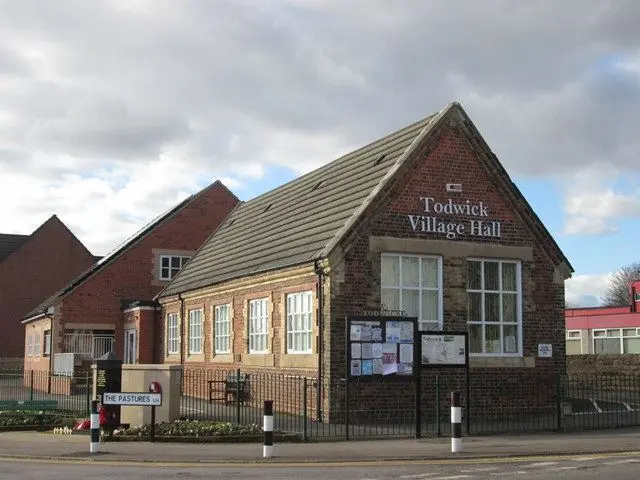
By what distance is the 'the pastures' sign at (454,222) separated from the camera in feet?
70.6

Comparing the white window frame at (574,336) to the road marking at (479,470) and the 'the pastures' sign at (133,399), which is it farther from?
the road marking at (479,470)

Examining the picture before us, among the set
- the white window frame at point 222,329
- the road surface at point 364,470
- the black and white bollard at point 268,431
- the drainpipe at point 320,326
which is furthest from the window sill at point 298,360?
the road surface at point 364,470

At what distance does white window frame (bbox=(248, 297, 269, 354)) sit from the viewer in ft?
78.9

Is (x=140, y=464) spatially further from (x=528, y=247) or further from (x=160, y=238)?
(x=160, y=238)

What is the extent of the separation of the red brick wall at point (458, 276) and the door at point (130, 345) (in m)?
17.4

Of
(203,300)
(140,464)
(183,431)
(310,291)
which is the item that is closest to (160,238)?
(203,300)

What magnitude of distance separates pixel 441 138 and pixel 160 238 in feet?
68.6

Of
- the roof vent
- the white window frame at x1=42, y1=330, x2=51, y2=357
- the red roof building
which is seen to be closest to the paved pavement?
the roof vent

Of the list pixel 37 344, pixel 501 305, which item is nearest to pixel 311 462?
pixel 501 305

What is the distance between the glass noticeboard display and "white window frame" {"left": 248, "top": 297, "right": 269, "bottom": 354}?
7167mm

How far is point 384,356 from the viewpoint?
1762 cm

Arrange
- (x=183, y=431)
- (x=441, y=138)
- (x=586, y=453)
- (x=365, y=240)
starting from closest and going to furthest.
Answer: (x=586, y=453), (x=183, y=431), (x=365, y=240), (x=441, y=138)

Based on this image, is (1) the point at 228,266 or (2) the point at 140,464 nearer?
(2) the point at 140,464

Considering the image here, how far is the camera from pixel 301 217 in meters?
25.6
